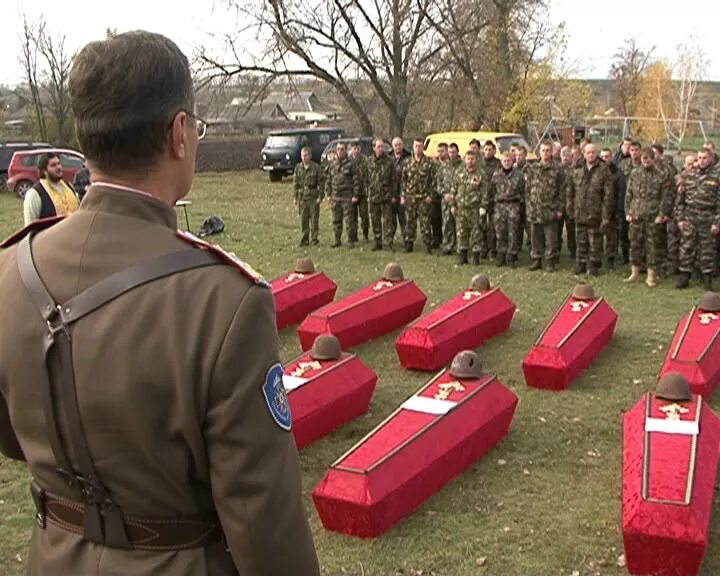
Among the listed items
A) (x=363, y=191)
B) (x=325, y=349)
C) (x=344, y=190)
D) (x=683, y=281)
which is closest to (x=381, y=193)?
(x=363, y=191)

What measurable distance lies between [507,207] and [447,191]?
103cm

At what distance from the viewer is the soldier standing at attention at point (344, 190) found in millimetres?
13367

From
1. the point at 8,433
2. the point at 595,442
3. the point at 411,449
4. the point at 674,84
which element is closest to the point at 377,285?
the point at 595,442

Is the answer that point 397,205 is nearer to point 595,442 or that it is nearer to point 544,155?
point 544,155

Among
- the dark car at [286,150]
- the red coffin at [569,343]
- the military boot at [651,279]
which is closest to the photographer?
the red coffin at [569,343]

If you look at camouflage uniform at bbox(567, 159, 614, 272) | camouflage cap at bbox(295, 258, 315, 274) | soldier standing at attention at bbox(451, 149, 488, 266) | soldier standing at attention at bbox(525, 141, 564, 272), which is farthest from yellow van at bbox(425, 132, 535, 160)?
camouflage cap at bbox(295, 258, 315, 274)

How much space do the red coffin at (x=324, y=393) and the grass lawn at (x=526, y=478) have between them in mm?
107

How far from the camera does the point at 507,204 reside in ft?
38.3

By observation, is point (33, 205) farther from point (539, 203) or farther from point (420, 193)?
point (420, 193)

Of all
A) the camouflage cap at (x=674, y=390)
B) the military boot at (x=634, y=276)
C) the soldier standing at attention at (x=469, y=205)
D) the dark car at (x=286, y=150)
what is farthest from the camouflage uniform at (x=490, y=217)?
the dark car at (x=286, y=150)

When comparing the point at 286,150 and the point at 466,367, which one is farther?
the point at 286,150

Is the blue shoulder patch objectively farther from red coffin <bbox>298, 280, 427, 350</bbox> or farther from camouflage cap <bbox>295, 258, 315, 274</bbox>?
camouflage cap <bbox>295, 258, 315, 274</bbox>

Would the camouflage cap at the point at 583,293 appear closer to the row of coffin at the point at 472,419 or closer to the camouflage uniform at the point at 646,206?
the row of coffin at the point at 472,419

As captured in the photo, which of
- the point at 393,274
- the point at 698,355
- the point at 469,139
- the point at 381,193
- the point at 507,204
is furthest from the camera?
the point at 469,139
